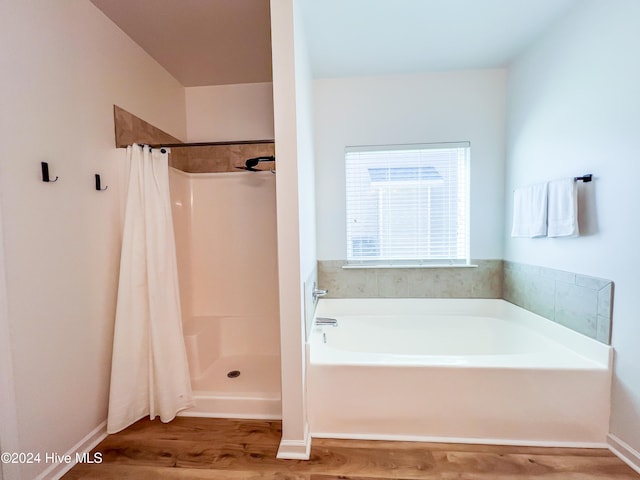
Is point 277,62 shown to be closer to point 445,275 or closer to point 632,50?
point 632,50

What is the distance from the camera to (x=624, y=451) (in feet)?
4.53

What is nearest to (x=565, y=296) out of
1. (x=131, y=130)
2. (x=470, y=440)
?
(x=470, y=440)

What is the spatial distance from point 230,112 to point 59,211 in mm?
1640

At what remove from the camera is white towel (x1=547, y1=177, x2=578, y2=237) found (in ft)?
5.15

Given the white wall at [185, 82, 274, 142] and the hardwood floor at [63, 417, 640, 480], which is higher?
the white wall at [185, 82, 274, 142]

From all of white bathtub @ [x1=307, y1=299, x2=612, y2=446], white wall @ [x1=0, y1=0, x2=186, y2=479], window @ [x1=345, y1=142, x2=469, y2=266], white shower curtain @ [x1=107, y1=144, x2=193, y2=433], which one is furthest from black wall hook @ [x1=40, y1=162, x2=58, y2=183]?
window @ [x1=345, y1=142, x2=469, y2=266]

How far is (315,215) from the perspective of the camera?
2393 millimetres

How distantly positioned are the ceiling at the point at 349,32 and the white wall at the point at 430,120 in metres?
0.11

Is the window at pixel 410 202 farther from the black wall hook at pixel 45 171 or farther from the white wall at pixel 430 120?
the black wall hook at pixel 45 171

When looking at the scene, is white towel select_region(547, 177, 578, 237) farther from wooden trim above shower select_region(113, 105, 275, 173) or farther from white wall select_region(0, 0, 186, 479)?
white wall select_region(0, 0, 186, 479)

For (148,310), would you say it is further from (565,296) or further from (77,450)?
(565,296)

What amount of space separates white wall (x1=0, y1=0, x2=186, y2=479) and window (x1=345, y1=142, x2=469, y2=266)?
1802mm

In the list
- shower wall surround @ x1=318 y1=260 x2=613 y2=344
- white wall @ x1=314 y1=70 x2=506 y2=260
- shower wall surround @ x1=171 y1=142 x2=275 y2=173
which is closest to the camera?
shower wall surround @ x1=318 y1=260 x2=613 y2=344

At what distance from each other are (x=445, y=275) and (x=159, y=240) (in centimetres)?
228
